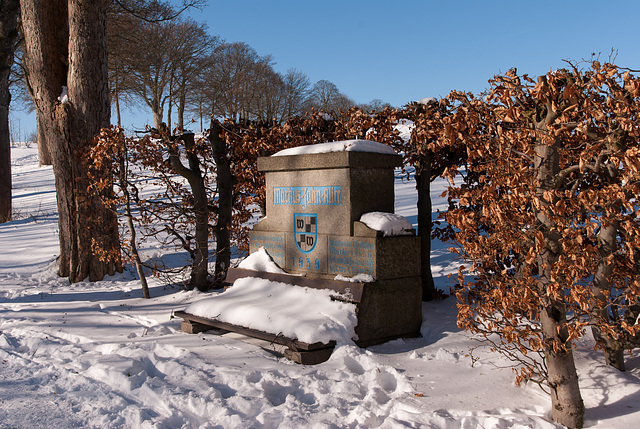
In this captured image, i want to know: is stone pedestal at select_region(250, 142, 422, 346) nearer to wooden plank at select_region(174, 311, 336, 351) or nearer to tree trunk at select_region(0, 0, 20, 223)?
wooden plank at select_region(174, 311, 336, 351)

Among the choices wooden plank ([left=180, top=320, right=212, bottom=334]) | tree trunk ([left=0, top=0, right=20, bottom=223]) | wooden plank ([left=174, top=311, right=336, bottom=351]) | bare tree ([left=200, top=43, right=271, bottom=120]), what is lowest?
wooden plank ([left=180, top=320, right=212, bottom=334])

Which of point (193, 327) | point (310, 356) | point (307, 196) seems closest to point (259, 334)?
point (310, 356)

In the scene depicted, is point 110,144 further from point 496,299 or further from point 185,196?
point 496,299

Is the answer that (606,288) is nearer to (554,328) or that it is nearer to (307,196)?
(554,328)

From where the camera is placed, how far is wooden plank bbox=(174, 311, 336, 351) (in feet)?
14.9

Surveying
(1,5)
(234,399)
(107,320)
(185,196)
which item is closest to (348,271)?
(234,399)

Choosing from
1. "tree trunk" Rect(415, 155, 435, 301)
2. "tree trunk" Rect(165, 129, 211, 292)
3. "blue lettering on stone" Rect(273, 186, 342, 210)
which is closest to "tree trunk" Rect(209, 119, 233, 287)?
"tree trunk" Rect(165, 129, 211, 292)

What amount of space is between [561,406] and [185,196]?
6.22 meters

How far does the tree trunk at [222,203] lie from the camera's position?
7941mm

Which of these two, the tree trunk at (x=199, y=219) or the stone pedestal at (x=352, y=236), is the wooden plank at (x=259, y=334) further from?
the tree trunk at (x=199, y=219)

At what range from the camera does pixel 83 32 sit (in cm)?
859

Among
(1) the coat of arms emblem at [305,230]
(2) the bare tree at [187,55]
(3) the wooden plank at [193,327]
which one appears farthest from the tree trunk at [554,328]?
(2) the bare tree at [187,55]

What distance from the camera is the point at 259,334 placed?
4938mm

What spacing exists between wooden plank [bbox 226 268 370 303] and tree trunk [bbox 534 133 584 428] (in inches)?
75.4
